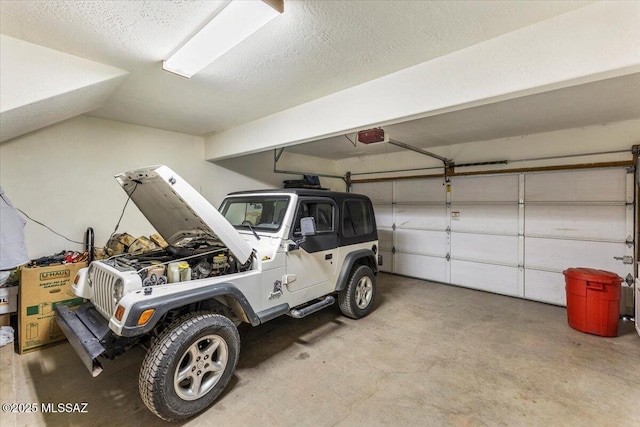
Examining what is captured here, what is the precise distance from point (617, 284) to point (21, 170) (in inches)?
285

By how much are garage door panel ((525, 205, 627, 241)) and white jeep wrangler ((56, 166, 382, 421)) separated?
3.47 meters

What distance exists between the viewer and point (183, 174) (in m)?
4.75

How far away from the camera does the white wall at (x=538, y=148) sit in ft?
13.3

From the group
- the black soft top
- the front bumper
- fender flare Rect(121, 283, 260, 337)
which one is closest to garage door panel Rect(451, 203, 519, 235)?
the black soft top

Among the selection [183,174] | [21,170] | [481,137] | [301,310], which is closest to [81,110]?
[21,170]

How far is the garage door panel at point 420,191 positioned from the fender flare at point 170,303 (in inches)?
185

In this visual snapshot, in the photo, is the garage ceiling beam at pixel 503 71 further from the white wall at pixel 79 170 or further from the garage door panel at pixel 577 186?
the garage door panel at pixel 577 186

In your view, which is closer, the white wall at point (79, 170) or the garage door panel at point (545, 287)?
the white wall at point (79, 170)

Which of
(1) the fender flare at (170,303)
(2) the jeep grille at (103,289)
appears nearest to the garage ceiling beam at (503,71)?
(1) the fender flare at (170,303)

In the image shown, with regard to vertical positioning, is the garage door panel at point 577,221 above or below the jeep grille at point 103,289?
above

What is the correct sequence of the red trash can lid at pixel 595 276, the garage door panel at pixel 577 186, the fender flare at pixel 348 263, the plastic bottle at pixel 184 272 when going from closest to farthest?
the plastic bottle at pixel 184 272, the red trash can lid at pixel 595 276, the fender flare at pixel 348 263, the garage door panel at pixel 577 186

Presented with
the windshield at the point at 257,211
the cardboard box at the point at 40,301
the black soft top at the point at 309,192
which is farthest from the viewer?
the black soft top at the point at 309,192

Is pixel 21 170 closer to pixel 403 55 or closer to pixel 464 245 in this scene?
pixel 403 55

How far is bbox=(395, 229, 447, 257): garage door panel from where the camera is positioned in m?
5.73
